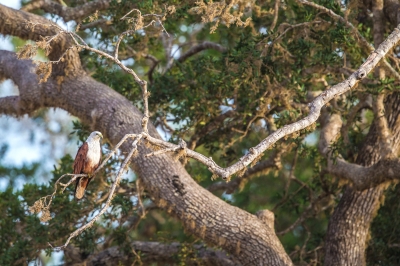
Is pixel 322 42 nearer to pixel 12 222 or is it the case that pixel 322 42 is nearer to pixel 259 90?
pixel 259 90

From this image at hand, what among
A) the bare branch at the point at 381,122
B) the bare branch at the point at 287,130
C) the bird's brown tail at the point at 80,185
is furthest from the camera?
the bare branch at the point at 381,122

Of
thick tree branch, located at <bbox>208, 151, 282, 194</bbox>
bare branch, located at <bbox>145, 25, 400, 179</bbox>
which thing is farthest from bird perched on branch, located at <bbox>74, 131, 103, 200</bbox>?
thick tree branch, located at <bbox>208, 151, 282, 194</bbox>

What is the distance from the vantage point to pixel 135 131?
572 cm

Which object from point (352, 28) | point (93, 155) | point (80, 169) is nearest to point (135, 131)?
point (93, 155)

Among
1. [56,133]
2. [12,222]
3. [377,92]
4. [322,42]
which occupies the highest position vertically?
[56,133]

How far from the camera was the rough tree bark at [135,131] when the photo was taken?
541cm

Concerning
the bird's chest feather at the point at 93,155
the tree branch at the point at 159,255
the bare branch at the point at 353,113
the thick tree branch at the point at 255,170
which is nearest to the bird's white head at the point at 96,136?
the bird's chest feather at the point at 93,155

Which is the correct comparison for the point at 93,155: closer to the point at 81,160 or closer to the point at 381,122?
the point at 81,160

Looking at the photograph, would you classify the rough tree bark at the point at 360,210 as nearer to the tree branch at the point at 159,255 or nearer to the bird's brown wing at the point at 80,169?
the tree branch at the point at 159,255

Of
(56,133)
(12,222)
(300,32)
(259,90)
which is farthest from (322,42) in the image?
(56,133)

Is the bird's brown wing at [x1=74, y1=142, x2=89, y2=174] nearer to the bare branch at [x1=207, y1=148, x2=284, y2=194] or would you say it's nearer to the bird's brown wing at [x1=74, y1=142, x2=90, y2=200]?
the bird's brown wing at [x1=74, y1=142, x2=90, y2=200]

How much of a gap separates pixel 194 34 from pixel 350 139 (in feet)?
8.83

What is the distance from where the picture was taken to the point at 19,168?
371 inches

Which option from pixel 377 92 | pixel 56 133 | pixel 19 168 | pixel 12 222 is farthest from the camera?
pixel 56 133
